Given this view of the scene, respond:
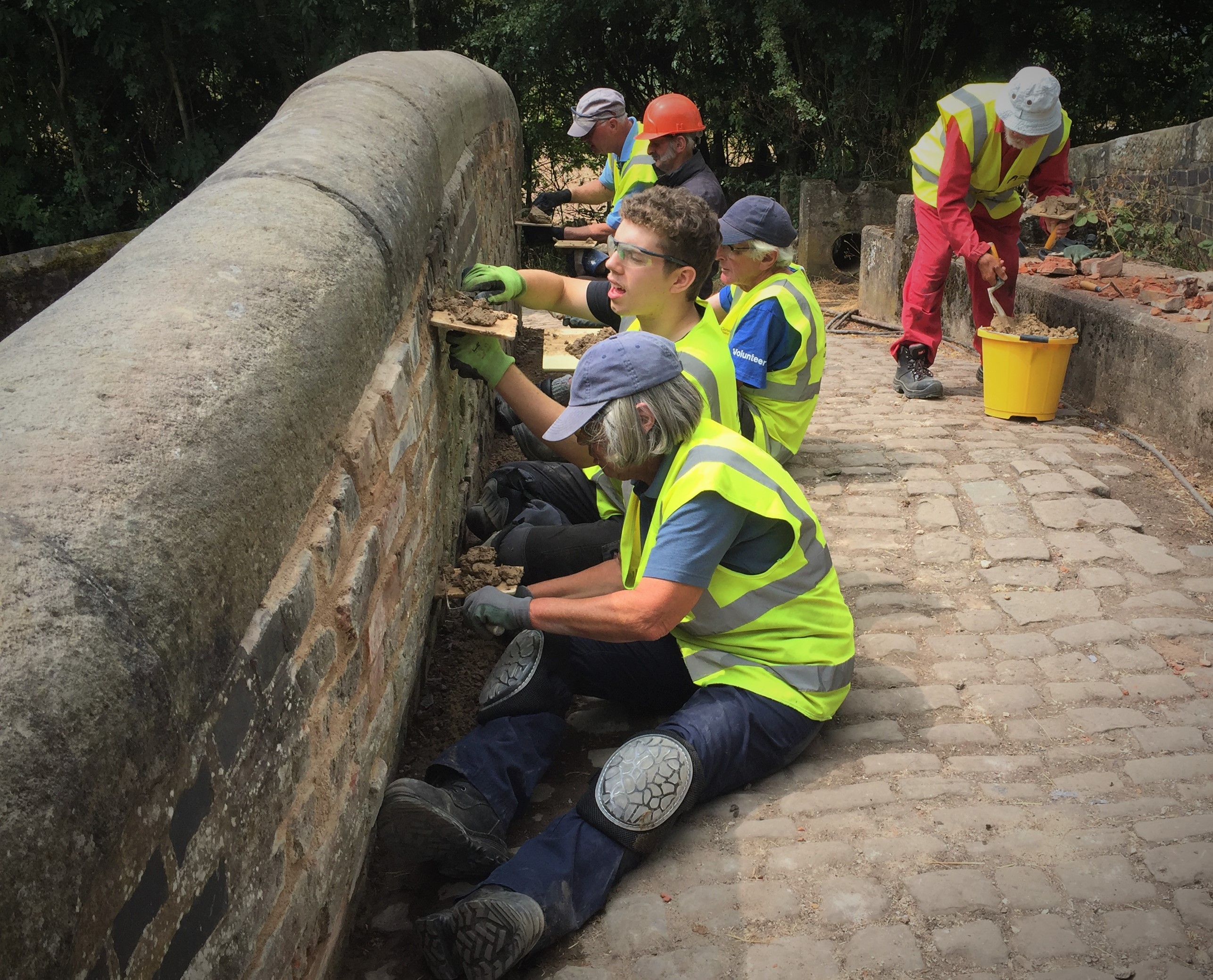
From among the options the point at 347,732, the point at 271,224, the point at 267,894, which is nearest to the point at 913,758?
the point at 347,732

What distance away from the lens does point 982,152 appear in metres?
5.66

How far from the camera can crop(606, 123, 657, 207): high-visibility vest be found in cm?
632

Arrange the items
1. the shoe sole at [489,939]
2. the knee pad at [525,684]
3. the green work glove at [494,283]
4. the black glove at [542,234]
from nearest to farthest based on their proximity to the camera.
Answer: the shoe sole at [489,939] < the knee pad at [525,684] < the green work glove at [494,283] < the black glove at [542,234]

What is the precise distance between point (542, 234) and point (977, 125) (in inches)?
166

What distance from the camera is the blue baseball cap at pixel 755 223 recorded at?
446cm

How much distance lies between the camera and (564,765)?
304 centimetres

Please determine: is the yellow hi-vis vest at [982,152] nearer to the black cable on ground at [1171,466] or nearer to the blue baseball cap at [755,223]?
the black cable on ground at [1171,466]

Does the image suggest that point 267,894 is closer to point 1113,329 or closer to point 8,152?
point 1113,329

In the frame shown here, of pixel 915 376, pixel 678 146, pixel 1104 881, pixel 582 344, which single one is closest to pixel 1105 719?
pixel 1104 881

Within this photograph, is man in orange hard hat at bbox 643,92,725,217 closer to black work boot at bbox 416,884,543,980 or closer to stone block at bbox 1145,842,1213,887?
stone block at bbox 1145,842,1213,887

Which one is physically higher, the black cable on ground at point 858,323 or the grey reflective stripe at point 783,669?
the grey reflective stripe at point 783,669

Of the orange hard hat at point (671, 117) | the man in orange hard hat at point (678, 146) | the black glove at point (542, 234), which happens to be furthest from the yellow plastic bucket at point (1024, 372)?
the black glove at point (542, 234)

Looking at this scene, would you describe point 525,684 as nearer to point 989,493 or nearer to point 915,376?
point 989,493

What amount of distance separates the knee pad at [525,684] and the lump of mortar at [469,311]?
910mm
